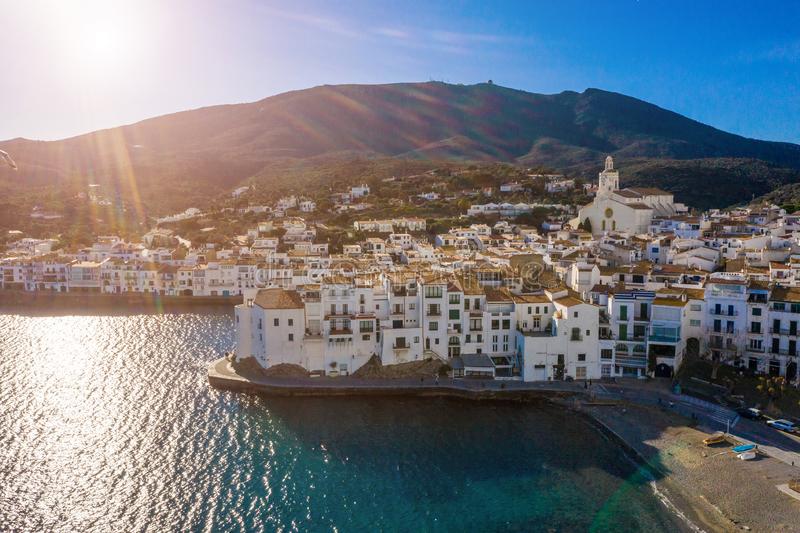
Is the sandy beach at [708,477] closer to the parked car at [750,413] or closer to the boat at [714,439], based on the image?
the boat at [714,439]

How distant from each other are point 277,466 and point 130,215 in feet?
315

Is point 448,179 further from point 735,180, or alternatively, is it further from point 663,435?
point 663,435

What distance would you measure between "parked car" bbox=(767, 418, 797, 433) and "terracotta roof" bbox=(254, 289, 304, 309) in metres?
23.4

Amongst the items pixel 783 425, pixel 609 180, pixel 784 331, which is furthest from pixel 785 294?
pixel 609 180

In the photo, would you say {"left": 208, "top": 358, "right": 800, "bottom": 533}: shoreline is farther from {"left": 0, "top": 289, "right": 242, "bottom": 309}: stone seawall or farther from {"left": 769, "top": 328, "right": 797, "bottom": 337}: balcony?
{"left": 0, "top": 289, "right": 242, "bottom": 309}: stone seawall

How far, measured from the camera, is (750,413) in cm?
2727

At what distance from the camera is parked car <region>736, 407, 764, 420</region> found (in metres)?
27.1

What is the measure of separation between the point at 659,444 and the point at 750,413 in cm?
499

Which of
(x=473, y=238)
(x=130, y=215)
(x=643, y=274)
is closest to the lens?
(x=643, y=274)

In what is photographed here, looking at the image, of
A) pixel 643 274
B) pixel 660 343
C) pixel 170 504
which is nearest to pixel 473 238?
pixel 643 274

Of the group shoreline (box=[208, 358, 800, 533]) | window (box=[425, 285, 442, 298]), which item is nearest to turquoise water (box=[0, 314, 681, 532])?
shoreline (box=[208, 358, 800, 533])

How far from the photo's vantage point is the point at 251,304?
35.6m

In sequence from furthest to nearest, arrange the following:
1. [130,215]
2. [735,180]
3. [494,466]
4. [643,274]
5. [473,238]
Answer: [735,180] < [130,215] < [473,238] < [643,274] < [494,466]

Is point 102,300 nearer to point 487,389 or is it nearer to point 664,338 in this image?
point 487,389
